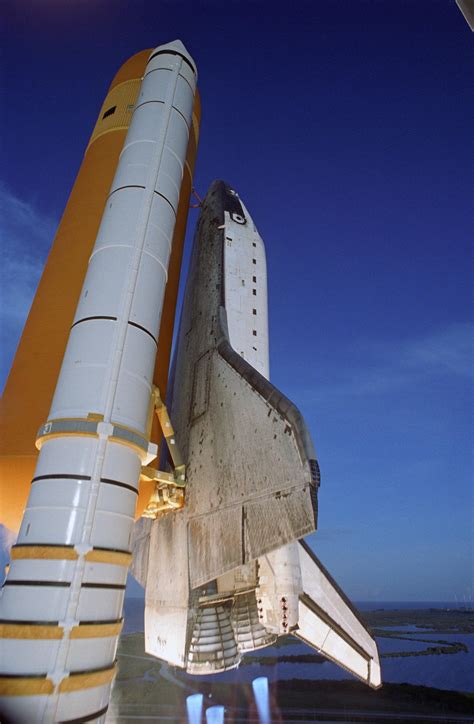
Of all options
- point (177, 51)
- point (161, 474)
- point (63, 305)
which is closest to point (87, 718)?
point (161, 474)

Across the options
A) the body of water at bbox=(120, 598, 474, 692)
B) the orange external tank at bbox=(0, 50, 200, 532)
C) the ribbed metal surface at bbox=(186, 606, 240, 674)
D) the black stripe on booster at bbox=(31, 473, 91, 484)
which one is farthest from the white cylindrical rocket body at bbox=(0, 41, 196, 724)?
the body of water at bbox=(120, 598, 474, 692)

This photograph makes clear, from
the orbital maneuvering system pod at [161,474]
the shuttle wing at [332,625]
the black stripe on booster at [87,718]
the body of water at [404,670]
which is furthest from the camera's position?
the body of water at [404,670]

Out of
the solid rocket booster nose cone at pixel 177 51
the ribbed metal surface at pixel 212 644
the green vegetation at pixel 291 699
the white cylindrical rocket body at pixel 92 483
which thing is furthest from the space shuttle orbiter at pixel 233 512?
the green vegetation at pixel 291 699

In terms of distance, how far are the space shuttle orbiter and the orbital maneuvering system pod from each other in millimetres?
22

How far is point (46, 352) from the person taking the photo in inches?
182

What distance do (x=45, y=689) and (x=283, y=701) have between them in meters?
20.6

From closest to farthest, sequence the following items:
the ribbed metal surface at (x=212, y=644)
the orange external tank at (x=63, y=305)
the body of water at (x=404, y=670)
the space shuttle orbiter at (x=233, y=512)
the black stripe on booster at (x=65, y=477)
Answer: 1. the black stripe on booster at (x=65, y=477)
2. the space shuttle orbiter at (x=233, y=512)
3. the orange external tank at (x=63, y=305)
4. the ribbed metal surface at (x=212, y=644)
5. the body of water at (x=404, y=670)

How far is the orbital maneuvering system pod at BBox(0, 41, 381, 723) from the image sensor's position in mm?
2721

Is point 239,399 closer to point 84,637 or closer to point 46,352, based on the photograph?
point 46,352

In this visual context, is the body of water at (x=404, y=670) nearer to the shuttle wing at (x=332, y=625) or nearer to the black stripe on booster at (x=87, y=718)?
the shuttle wing at (x=332, y=625)

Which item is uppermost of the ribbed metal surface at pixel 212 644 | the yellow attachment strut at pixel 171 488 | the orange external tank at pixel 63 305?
the orange external tank at pixel 63 305

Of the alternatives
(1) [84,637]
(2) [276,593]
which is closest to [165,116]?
(1) [84,637]

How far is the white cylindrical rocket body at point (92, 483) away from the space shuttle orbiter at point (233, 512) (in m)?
1.07

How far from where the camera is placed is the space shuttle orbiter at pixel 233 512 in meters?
3.74
